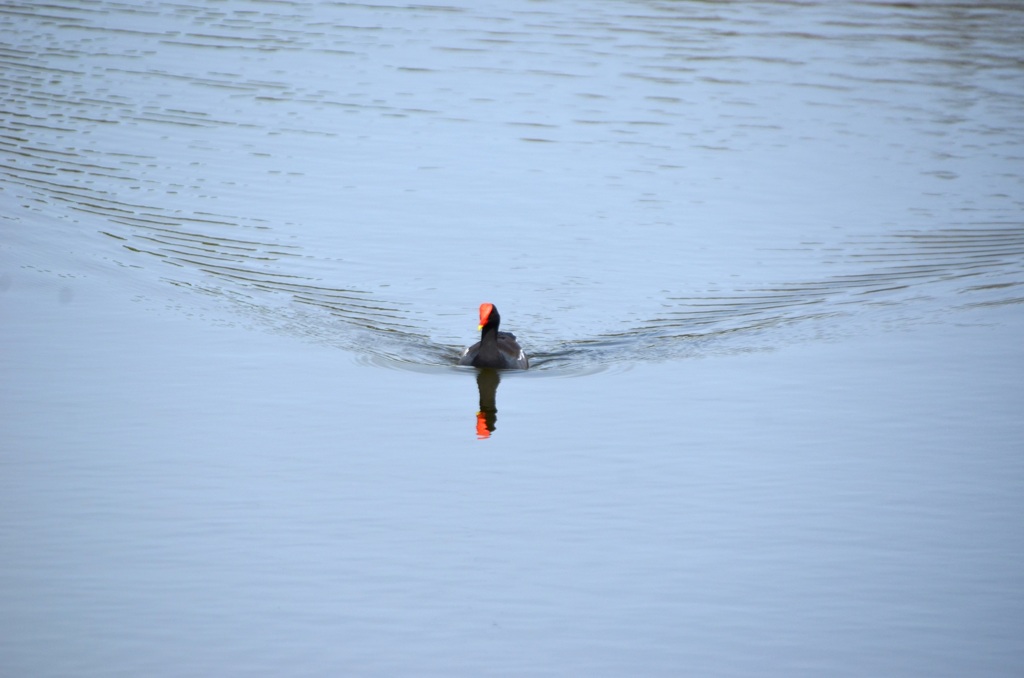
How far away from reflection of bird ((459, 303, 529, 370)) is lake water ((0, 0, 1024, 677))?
145mm

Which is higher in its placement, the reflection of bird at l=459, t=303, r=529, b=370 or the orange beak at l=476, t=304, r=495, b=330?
the orange beak at l=476, t=304, r=495, b=330

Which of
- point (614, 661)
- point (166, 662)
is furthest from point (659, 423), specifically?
point (166, 662)

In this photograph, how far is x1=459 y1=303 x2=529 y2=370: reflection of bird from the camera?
1285 centimetres

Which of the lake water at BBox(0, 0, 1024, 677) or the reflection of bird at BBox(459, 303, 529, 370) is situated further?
the reflection of bird at BBox(459, 303, 529, 370)

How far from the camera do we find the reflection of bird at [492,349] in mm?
12852

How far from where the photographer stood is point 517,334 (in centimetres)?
1429

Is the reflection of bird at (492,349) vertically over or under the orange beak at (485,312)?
under

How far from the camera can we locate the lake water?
26.5 feet

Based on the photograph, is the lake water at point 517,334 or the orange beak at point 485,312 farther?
the orange beak at point 485,312

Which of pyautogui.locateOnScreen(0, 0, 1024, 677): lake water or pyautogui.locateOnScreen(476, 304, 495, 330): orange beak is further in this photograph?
pyautogui.locateOnScreen(476, 304, 495, 330): orange beak

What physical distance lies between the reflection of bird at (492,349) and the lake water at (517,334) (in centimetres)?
15

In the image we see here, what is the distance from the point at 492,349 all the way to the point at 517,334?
1.45m

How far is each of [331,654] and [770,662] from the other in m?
2.36

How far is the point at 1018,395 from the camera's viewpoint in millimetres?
12016
